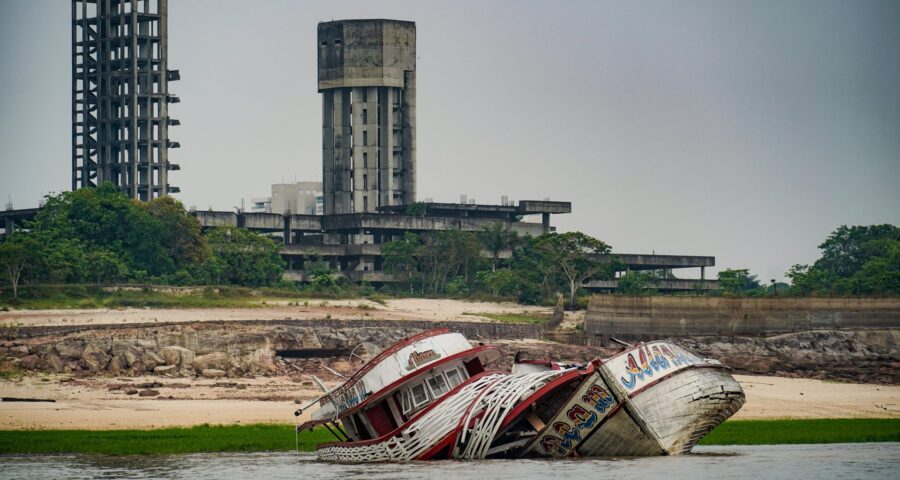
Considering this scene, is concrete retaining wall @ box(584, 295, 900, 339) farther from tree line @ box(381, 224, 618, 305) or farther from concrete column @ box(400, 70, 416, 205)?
concrete column @ box(400, 70, 416, 205)

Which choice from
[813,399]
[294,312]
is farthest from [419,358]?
[294,312]

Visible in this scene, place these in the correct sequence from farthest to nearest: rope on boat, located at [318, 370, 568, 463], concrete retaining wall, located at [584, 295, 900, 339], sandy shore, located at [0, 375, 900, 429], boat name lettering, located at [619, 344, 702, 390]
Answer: concrete retaining wall, located at [584, 295, 900, 339]
sandy shore, located at [0, 375, 900, 429]
rope on boat, located at [318, 370, 568, 463]
boat name lettering, located at [619, 344, 702, 390]

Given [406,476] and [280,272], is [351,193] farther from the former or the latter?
[406,476]

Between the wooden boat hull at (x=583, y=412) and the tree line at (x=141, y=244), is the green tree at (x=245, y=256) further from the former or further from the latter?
the wooden boat hull at (x=583, y=412)

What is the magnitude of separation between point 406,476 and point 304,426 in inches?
261

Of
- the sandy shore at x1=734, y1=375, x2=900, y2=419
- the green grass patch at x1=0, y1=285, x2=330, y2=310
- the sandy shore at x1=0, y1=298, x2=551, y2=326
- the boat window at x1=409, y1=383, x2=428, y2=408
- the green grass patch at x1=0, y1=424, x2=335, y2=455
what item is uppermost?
the green grass patch at x1=0, y1=285, x2=330, y2=310

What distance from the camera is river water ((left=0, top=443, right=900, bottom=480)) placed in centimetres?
4700

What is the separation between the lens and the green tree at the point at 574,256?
134m

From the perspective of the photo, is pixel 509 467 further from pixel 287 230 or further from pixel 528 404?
pixel 287 230

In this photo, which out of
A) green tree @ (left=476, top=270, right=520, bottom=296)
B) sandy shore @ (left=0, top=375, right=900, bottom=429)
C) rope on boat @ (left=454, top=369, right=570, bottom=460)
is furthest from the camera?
green tree @ (left=476, top=270, right=520, bottom=296)

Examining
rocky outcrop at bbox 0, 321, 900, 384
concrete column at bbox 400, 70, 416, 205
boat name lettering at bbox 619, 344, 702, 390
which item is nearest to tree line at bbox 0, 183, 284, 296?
rocky outcrop at bbox 0, 321, 900, 384

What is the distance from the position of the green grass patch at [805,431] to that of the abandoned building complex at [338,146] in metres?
86.5

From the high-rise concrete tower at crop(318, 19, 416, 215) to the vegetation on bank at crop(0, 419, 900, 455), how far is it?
112m

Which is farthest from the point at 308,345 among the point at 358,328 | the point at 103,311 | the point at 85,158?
the point at 85,158
